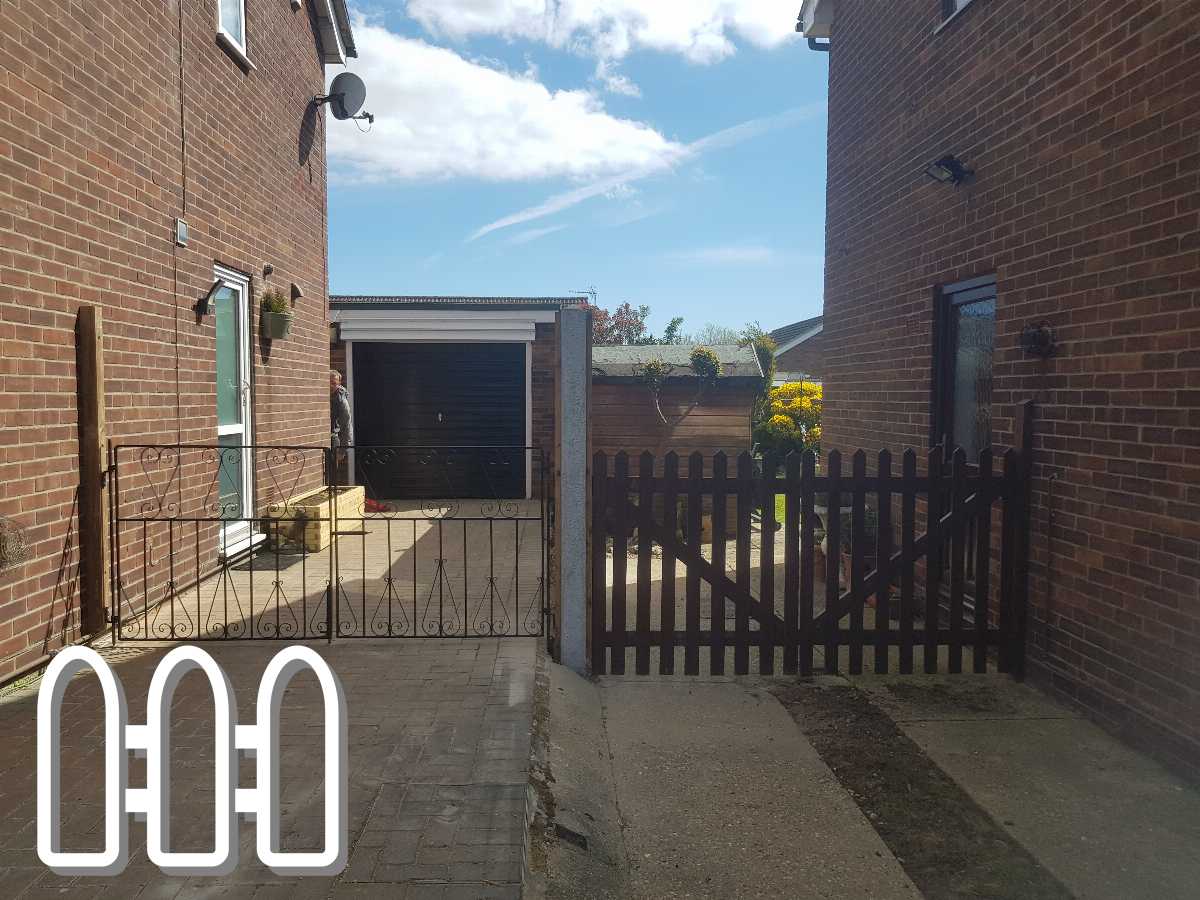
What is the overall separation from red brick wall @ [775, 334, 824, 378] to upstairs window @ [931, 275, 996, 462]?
2028 cm

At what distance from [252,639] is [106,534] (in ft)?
3.57

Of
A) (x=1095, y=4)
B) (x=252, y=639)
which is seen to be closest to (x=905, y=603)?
(x=1095, y=4)

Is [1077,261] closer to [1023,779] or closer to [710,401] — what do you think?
[1023,779]

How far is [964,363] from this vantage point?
6.46 metres

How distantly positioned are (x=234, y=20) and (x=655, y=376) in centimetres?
644

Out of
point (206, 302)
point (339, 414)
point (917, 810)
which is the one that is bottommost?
point (917, 810)

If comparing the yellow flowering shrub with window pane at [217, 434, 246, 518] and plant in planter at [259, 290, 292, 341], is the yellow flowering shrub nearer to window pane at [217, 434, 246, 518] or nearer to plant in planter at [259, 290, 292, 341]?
plant in planter at [259, 290, 292, 341]

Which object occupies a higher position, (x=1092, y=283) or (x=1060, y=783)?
(x=1092, y=283)

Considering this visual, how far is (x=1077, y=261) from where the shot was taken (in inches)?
190

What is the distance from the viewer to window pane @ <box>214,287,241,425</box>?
7871 mm

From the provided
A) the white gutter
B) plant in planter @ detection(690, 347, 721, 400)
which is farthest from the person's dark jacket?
the white gutter

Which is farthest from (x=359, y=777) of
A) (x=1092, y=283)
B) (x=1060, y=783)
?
(x=1092, y=283)

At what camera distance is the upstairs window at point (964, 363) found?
241 inches

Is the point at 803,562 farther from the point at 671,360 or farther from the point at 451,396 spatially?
the point at 451,396
